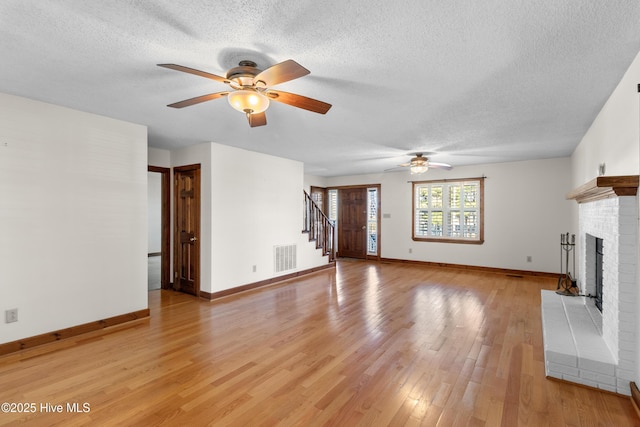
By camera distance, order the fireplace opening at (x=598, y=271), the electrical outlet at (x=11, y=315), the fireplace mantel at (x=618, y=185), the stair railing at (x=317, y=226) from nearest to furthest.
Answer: the fireplace mantel at (x=618, y=185), the electrical outlet at (x=11, y=315), the fireplace opening at (x=598, y=271), the stair railing at (x=317, y=226)

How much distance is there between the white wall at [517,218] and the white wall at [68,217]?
244 inches

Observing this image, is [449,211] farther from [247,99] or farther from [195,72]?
[195,72]

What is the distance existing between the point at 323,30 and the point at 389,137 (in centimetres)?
272

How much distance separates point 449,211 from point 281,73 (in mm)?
6427

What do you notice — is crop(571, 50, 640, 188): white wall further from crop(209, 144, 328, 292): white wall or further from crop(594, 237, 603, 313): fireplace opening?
crop(209, 144, 328, 292): white wall

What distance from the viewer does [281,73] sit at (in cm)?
191

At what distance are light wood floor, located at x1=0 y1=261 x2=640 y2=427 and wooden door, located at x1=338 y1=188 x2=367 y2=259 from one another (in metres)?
4.39

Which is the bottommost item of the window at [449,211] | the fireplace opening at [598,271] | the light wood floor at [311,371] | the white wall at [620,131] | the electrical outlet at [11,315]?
the light wood floor at [311,371]

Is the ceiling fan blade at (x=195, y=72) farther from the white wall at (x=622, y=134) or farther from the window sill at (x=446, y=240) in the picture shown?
the window sill at (x=446, y=240)

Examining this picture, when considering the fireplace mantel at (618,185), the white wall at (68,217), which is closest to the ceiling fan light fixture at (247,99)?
the white wall at (68,217)

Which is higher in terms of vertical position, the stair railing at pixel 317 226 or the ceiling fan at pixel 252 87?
the ceiling fan at pixel 252 87

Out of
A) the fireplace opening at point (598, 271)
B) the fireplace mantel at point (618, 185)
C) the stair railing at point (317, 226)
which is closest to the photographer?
the fireplace mantel at point (618, 185)

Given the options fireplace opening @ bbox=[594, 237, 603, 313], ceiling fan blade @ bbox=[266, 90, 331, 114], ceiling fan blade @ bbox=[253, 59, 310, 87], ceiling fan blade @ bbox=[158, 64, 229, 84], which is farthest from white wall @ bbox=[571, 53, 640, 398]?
ceiling fan blade @ bbox=[158, 64, 229, 84]

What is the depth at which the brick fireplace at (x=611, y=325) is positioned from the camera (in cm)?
223
